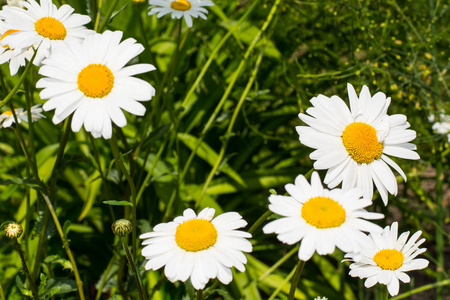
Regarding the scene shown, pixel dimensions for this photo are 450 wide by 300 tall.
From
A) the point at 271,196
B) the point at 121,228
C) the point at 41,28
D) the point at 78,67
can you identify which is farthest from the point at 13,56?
the point at 271,196

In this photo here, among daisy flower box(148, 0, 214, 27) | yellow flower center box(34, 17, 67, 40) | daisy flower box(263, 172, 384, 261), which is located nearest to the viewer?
daisy flower box(263, 172, 384, 261)

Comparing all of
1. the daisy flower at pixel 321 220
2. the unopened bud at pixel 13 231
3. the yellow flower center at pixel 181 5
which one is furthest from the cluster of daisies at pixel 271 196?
the yellow flower center at pixel 181 5

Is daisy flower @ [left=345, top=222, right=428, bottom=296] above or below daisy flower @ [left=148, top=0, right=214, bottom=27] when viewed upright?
below

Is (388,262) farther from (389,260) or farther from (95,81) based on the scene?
(95,81)

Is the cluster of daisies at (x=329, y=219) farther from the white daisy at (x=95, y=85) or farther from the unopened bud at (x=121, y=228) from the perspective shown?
the white daisy at (x=95, y=85)

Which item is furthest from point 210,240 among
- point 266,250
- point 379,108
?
point 266,250

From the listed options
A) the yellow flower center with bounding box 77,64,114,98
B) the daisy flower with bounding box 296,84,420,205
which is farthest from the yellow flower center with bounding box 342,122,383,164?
the yellow flower center with bounding box 77,64,114,98

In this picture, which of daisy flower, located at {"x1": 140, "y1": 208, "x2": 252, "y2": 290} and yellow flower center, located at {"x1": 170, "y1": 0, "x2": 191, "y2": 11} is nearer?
daisy flower, located at {"x1": 140, "y1": 208, "x2": 252, "y2": 290}

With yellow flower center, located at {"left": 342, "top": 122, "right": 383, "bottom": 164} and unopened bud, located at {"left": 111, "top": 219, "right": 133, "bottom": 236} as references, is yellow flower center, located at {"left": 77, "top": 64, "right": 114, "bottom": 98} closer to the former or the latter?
unopened bud, located at {"left": 111, "top": 219, "right": 133, "bottom": 236}
